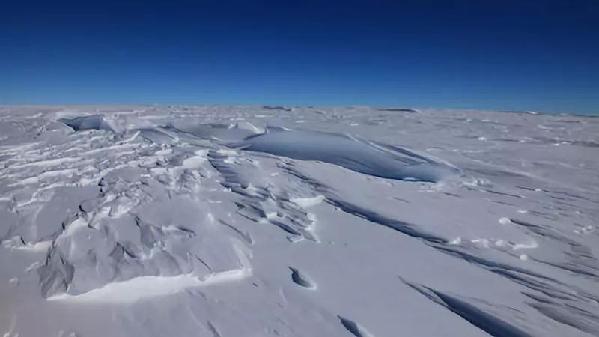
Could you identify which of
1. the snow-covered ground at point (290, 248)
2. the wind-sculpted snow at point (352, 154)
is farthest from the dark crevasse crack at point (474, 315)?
the wind-sculpted snow at point (352, 154)

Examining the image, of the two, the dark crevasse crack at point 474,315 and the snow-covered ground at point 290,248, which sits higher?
the snow-covered ground at point 290,248

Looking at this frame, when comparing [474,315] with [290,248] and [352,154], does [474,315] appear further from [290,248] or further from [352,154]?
[352,154]

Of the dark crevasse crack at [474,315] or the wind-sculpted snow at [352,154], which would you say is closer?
the dark crevasse crack at [474,315]

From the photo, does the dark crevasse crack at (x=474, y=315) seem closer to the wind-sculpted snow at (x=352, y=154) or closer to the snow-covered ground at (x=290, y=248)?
the snow-covered ground at (x=290, y=248)

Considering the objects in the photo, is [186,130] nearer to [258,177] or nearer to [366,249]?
[258,177]

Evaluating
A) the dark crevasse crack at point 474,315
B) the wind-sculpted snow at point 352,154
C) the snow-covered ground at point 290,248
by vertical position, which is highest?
the wind-sculpted snow at point 352,154

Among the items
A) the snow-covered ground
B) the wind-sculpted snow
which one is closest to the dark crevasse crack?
the snow-covered ground

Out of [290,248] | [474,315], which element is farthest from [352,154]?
[474,315]

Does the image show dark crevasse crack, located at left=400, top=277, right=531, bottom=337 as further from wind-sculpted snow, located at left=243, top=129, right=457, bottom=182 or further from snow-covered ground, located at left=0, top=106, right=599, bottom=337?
wind-sculpted snow, located at left=243, top=129, right=457, bottom=182
